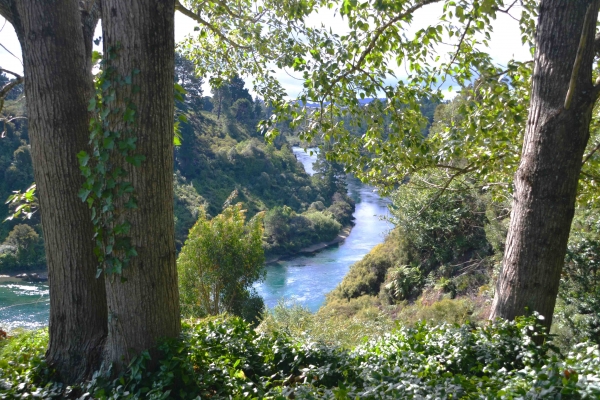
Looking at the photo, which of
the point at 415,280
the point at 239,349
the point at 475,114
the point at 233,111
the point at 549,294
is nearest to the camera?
the point at 549,294

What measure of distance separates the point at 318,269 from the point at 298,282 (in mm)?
3037

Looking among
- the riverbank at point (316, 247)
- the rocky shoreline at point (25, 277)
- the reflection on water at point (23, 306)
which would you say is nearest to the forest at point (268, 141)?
the reflection on water at point (23, 306)

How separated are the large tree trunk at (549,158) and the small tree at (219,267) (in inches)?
Answer: 505

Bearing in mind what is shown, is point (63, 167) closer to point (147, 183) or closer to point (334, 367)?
point (147, 183)

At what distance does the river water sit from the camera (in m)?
19.9

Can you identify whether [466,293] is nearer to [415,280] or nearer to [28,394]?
[415,280]

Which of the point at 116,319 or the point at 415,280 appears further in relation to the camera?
the point at 415,280

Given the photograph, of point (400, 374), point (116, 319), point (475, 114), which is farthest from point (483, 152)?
point (116, 319)

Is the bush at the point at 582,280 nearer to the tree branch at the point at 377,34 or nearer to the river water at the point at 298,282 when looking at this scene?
the tree branch at the point at 377,34

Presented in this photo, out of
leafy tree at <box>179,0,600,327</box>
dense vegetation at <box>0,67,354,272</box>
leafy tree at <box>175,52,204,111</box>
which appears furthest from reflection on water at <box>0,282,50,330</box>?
leafy tree at <box>175,52,204,111</box>

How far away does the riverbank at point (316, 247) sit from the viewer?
33050 millimetres

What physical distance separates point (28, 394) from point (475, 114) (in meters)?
3.56

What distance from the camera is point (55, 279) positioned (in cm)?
291

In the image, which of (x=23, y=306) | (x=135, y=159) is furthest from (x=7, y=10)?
(x=23, y=306)
